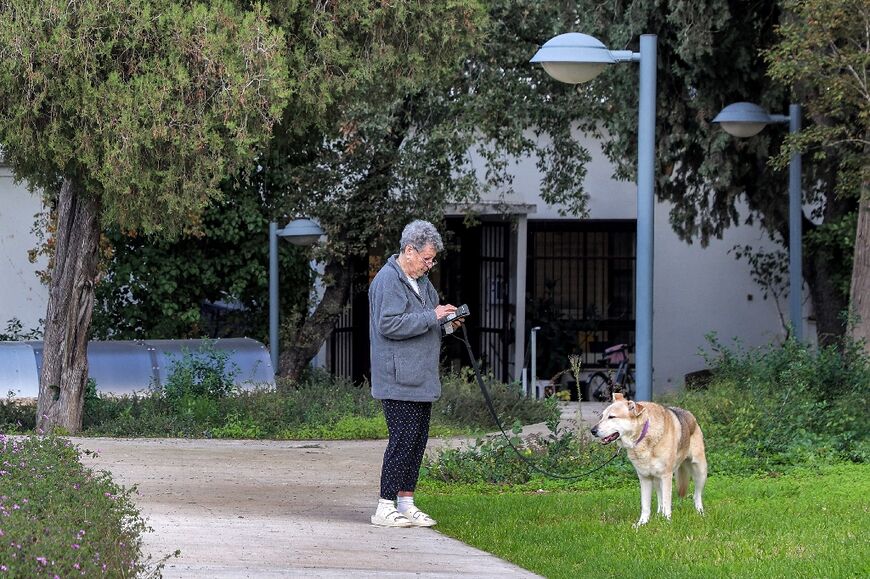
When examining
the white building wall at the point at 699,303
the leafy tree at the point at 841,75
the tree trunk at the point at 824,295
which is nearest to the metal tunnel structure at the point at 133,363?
the leafy tree at the point at 841,75

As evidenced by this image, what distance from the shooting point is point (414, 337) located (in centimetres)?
812

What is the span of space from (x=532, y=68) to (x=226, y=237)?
519 cm

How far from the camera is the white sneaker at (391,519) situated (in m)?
8.20

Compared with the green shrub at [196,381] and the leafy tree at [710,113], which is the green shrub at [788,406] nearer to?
the leafy tree at [710,113]

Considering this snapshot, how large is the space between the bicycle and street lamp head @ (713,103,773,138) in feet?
26.6

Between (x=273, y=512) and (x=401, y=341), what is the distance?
156 centimetres

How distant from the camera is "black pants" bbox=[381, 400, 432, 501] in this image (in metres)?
8.17

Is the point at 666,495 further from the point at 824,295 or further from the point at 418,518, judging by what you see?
the point at 824,295

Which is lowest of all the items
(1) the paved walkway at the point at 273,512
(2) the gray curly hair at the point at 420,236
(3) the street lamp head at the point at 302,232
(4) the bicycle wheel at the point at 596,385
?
(4) the bicycle wheel at the point at 596,385

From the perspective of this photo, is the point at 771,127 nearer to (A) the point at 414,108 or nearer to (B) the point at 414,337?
(A) the point at 414,108

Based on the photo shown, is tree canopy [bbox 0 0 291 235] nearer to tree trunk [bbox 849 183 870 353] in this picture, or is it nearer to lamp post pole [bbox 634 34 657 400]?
lamp post pole [bbox 634 34 657 400]

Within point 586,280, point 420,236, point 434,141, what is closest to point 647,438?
point 420,236

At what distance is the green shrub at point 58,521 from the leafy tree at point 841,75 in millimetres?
8320

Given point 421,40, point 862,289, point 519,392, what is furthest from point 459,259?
point 421,40
